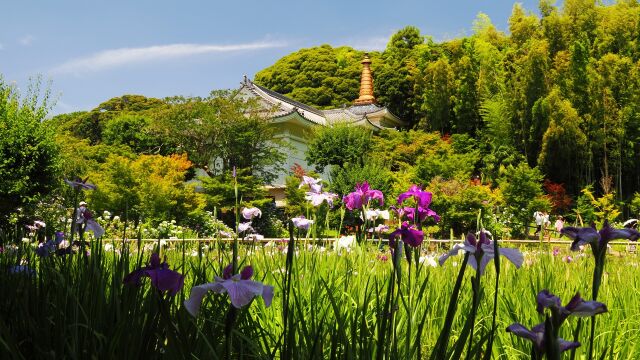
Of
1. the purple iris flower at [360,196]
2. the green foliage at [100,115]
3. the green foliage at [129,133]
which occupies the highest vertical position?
the green foliage at [100,115]

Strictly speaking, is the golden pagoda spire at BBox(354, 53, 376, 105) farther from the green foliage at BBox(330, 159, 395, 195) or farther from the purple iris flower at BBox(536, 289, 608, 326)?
the purple iris flower at BBox(536, 289, 608, 326)

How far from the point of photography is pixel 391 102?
28.5 meters

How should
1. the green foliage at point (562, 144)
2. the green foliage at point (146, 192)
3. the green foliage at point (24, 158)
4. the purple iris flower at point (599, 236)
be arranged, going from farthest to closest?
the green foliage at point (562, 144), the green foliage at point (146, 192), the green foliage at point (24, 158), the purple iris flower at point (599, 236)

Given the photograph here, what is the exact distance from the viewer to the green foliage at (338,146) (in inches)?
656

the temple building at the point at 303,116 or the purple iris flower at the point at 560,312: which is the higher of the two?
the temple building at the point at 303,116

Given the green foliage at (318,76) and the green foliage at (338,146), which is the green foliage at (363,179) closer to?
the green foliage at (338,146)

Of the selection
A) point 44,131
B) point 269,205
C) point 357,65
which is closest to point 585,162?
point 269,205

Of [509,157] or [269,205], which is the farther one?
[509,157]

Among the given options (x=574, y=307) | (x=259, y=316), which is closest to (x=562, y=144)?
(x=259, y=316)

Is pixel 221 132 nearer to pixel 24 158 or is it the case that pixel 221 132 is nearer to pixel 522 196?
pixel 24 158

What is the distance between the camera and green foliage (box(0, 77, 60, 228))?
9383mm

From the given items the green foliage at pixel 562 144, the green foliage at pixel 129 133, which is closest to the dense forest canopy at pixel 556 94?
the green foliage at pixel 562 144

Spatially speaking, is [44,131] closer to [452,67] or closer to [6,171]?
[6,171]

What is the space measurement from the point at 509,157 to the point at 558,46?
415 centimetres
